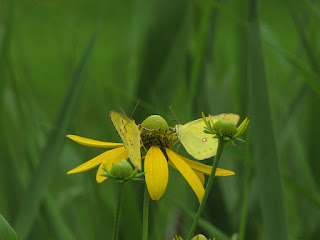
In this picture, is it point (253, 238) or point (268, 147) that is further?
point (253, 238)

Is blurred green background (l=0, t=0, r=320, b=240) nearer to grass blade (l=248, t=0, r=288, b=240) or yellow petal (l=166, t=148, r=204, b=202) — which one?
grass blade (l=248, t=0, r=288, b=240)

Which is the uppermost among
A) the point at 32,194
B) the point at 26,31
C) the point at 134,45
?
the point at 134,45

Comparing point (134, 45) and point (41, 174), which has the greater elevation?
point (134, 45)

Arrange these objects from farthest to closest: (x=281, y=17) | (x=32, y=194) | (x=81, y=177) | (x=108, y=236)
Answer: (x=281, y=17) → (x=81, y=177) → (x=108, y=236) → (x=32, y=194)

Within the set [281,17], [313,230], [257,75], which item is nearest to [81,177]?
[313,230]

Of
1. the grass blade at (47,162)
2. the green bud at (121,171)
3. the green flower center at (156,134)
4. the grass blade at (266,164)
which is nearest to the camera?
the green bud at (121,171)

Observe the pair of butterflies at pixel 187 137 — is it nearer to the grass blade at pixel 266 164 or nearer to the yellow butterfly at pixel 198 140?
the yellow butterfly at pixel 198 140

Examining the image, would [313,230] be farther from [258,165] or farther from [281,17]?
[281,17]

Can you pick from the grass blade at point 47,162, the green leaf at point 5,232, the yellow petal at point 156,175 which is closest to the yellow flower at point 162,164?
the yellow petal at point 156,175
